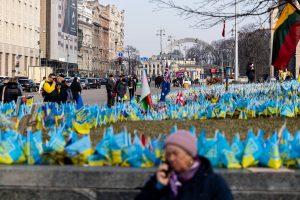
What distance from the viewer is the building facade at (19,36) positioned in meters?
79.8

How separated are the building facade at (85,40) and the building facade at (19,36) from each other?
147 feet

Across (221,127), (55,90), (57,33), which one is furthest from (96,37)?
(221,127)

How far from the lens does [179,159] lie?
4277mm

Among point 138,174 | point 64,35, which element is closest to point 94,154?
point 138,174

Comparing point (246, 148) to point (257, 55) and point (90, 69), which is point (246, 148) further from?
point (90, 69)

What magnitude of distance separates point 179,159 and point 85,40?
147656mm

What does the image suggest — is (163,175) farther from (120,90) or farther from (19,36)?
(19,36)

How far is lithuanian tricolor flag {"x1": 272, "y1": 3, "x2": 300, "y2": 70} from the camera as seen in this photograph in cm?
1531

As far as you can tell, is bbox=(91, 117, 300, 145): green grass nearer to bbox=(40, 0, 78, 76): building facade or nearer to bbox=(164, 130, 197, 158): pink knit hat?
bbox=(164, 130, 197, 158): pink knit hat

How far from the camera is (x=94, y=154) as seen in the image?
589 centimetres

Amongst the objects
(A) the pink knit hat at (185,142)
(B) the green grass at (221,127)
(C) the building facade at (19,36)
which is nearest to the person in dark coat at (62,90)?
(B) the green grass at (221,127)

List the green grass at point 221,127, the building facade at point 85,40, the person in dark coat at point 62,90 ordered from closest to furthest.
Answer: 1. the green grass at point 221,127
2. the person in dark coat at point 62,90
3. the building facade at point 85,40

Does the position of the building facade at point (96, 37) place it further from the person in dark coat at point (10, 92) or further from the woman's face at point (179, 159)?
the woman's face at point (179, 159)

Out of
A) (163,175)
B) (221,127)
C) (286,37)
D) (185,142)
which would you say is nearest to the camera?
(185,142)
